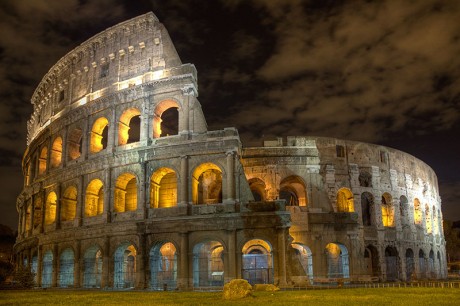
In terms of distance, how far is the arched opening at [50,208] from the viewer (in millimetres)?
31422

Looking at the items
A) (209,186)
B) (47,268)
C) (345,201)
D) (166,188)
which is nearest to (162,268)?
(166,188)

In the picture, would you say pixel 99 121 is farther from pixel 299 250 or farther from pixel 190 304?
pixel 190 304

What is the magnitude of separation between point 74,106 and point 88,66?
9.61 feet

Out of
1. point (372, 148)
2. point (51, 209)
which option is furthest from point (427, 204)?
point (51, 209)

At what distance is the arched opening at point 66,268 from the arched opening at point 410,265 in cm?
2307

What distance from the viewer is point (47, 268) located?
102ft

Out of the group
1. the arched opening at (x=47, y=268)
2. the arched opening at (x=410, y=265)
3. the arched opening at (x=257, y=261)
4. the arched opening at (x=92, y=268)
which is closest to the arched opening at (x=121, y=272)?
the arched opening at (x=92, y=268)

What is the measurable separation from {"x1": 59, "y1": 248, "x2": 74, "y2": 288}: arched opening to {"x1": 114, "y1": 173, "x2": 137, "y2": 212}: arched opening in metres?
4.62

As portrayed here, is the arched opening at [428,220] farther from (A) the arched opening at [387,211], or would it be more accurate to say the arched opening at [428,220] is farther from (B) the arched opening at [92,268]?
(B) the arched opening at [92,268]

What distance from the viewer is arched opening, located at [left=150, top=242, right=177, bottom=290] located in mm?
25153

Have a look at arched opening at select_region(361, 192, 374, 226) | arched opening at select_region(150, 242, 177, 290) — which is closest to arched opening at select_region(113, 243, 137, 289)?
arched opening at select_region(150, 242, 177, 290)

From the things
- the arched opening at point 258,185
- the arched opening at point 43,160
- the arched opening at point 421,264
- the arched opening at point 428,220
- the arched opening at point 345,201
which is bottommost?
the arched opening at point 421,264

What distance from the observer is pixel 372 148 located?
33.0 meters

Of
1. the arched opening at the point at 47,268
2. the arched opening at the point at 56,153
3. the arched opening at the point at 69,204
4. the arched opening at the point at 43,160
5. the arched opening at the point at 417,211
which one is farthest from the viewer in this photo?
the arched opening at the point at 417,211
